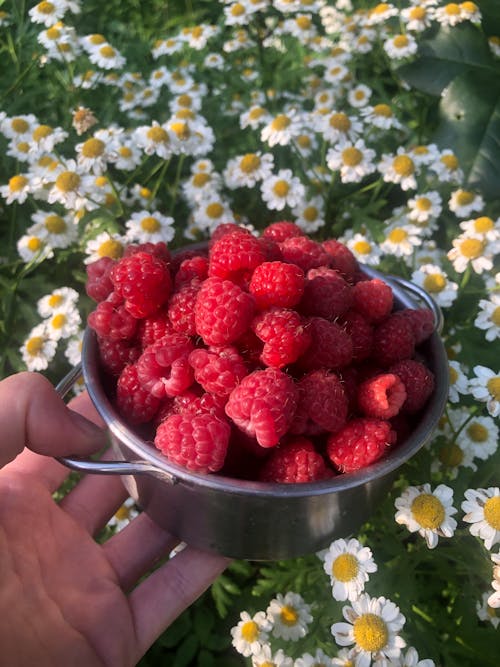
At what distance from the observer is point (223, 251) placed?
847 mm

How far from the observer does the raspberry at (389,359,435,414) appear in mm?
815

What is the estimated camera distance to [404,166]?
1423 mm

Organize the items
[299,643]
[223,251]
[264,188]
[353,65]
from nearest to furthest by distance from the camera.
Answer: [223,251]
[299,643]
[264,188]
[353,65]

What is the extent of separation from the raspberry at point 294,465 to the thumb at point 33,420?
32cm

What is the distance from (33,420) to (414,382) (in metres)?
0.55

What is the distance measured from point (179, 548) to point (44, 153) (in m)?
1.01

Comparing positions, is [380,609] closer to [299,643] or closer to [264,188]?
[299,643]

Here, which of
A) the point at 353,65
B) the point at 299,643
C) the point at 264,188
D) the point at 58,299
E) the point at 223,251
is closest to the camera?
the point at 223,251

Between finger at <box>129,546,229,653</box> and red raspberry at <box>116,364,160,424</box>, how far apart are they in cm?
33

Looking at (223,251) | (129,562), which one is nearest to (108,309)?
(223,251)

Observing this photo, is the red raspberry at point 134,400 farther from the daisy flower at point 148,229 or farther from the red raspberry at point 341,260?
the daisy flower at point 148,229

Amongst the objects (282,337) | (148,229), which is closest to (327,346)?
(282,337)

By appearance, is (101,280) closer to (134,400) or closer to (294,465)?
(134,400)

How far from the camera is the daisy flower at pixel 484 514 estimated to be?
2.88 feet
